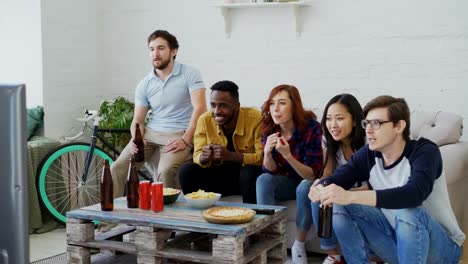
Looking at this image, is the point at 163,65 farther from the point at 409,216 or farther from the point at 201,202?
the point at 409,216

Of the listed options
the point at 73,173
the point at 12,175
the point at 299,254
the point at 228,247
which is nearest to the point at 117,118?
the point at 73,173

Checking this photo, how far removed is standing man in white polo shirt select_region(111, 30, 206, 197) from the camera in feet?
12.6

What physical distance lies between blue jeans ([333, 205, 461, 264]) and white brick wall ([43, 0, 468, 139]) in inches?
59.5

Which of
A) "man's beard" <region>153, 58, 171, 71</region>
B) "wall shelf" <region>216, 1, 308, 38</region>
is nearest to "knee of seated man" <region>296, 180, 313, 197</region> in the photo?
"man's beard" <region>153, 58, 171, 71</region>

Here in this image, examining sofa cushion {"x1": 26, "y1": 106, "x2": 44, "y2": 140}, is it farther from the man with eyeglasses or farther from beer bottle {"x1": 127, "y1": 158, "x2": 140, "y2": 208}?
the man with eyeglasses

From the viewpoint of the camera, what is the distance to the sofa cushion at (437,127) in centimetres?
324

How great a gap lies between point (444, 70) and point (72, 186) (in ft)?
8.34

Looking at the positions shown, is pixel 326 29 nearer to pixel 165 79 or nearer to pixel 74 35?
pixel 165 79

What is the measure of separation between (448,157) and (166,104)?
5.78 ft

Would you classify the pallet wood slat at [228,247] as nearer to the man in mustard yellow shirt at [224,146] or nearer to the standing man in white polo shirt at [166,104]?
the man in mustard yellow shirt at [224,146]

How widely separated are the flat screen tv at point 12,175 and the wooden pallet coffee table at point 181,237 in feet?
6.13

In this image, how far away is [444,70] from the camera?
3.76 meters

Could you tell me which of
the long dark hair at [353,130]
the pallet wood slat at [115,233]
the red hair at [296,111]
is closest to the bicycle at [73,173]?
the pallet wood slat at [115,233]

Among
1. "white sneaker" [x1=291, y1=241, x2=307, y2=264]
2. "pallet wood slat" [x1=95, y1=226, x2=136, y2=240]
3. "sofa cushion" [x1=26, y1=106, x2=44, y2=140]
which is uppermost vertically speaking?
"sofa cushion" [x1=26, y1=106, x2=44, y2=140]
